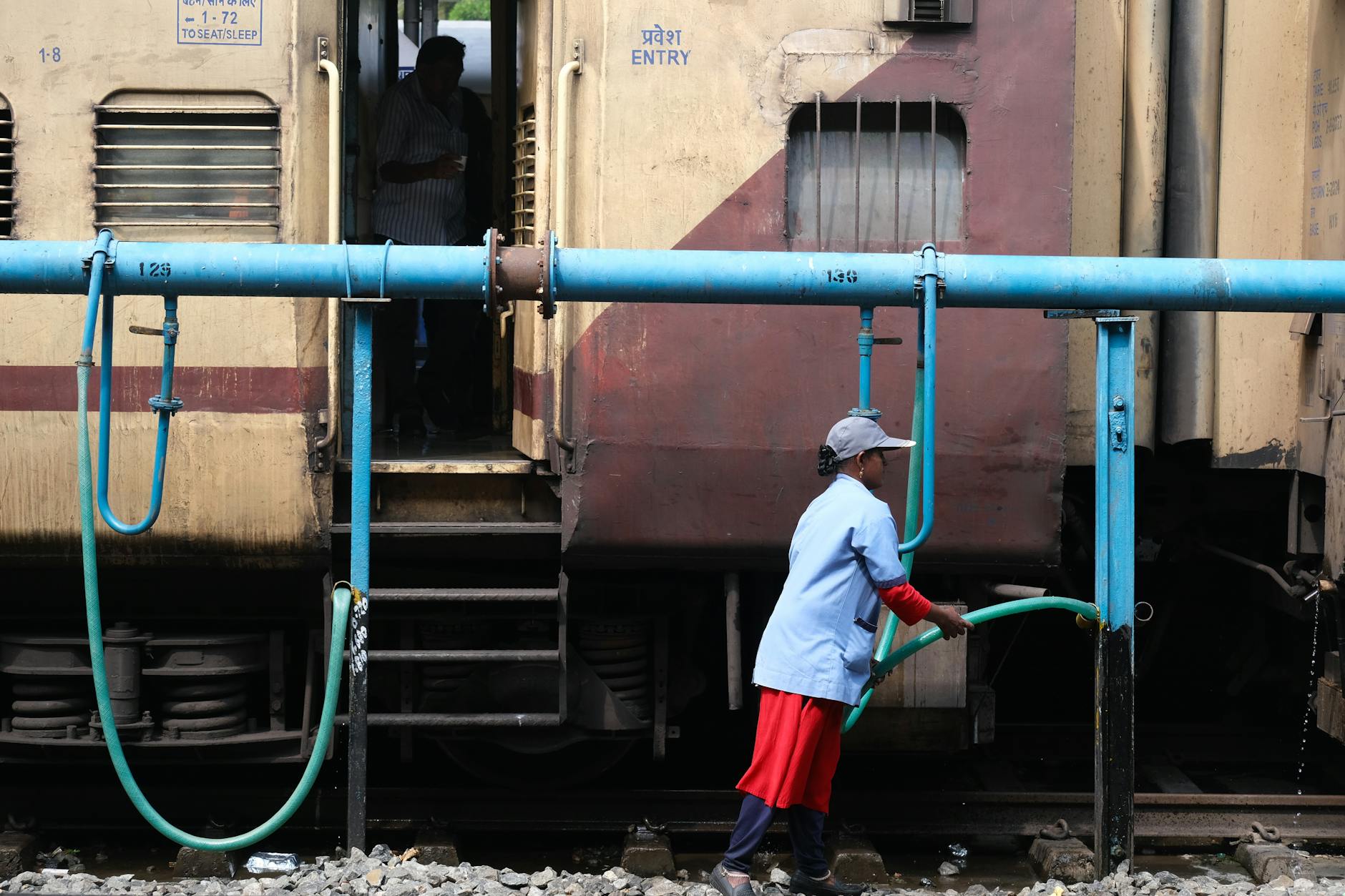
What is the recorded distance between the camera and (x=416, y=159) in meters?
5.69

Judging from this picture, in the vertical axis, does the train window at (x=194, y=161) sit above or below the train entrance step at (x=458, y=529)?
above

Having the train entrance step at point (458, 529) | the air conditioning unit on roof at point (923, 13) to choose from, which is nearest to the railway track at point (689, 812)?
the train entrance step at point (458, 529)

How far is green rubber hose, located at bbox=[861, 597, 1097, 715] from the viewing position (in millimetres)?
3750

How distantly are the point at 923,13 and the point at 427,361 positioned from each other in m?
2.79

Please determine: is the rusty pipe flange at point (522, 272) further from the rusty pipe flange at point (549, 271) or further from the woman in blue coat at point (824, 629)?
the woman in blue coat at point (824, 629)

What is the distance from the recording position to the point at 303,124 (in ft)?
14.8

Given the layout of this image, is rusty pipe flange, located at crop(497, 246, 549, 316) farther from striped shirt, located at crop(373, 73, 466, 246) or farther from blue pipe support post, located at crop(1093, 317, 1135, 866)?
striped shirt, located at crop(373, 73, 466, 246)

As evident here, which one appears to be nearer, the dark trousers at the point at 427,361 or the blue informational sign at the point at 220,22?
the blue informational sign at the point at 220,22

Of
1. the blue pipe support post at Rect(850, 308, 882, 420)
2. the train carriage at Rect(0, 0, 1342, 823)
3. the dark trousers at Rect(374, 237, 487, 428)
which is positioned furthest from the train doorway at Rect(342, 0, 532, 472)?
the blue pipe support post at Rect(850, 308, 882, 420)

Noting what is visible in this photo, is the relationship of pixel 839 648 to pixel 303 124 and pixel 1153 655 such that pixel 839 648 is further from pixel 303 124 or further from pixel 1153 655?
pixel 1153 655

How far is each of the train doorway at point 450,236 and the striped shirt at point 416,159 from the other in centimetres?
2

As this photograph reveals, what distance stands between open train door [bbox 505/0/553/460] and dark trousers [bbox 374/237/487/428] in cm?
77

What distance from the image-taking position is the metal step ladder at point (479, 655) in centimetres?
450

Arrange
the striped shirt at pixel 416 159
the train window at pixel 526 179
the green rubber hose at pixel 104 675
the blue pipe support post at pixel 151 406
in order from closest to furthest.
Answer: the green rubber hose at pixel 104 675 → the blue pipe support post at pixel 151 406 → the train window at pixel 526 179 → the striped shirt at pixel 416 159
